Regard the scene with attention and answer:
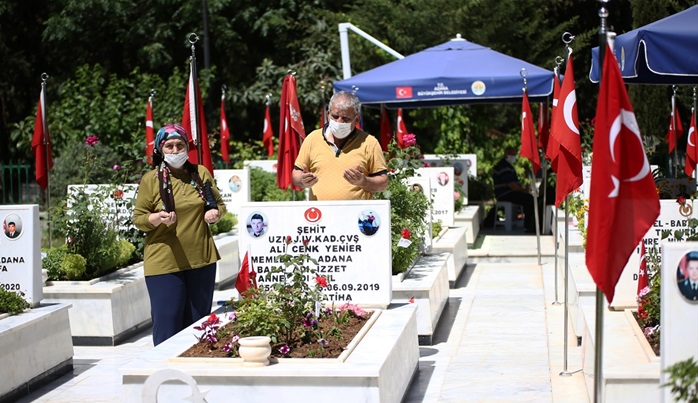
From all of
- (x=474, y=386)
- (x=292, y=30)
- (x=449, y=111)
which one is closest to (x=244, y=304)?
(x=474, y=386)

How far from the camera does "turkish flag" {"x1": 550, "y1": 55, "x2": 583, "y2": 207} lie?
7605 millimetres

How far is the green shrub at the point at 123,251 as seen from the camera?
11156 mm

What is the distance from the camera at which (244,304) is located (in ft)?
23.3

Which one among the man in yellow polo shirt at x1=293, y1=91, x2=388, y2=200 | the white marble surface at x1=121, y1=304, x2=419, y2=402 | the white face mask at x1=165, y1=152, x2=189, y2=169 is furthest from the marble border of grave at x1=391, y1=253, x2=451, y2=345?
the white marble surface at x1=121, y1=304, x2=419, y2=402

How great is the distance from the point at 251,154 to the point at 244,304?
18.5 meters

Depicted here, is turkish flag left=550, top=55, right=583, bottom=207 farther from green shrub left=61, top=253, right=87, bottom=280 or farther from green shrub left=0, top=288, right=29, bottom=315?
green shrub left=61, top=253, right=87, bottom=280

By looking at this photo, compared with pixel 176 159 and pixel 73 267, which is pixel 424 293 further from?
pixel 73 267

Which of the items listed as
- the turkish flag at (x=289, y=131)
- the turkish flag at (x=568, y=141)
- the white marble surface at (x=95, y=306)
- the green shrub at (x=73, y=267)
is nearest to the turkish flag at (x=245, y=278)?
the turkish flag at (x=568, y=141)

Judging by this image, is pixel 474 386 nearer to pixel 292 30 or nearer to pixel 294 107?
pixel 294 107

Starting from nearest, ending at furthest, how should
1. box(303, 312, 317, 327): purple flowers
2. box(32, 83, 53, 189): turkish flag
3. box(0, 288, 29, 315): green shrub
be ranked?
1. box(303, 312, 317, 327): purple flowers
2. box(0, 288, 29, 315): green shrub
3. box(32, 83, 53, 189): turkish flag

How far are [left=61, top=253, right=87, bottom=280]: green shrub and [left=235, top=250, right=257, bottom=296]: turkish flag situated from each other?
3084 mm

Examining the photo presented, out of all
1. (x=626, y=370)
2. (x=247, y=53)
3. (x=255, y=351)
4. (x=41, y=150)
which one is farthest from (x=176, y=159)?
(x=247, y=53)

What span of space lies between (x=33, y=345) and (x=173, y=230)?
166cm

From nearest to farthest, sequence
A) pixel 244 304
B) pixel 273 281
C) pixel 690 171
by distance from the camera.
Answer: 1. pixel 244 304
2. pixel 273 281
3. pixel 690 171
